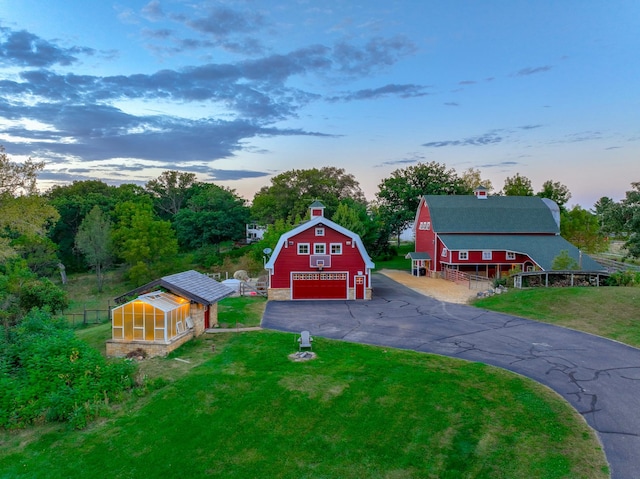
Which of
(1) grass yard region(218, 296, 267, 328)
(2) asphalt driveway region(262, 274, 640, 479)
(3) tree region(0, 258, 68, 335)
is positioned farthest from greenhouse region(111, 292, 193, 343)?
(3) tree region(0, 258, 68, 335)

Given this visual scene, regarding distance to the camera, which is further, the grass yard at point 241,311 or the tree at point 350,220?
the tree at point 350,220

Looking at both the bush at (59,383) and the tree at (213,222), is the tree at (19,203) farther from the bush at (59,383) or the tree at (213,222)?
the tree at (213,222)

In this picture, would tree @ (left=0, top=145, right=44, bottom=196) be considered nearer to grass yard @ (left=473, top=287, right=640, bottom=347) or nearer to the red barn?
the red barn

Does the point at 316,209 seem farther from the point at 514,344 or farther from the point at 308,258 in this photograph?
the point at 514,344

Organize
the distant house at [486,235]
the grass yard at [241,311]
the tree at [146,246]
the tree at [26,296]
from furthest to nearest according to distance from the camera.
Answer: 1. the tree at [146,246]
2. the distant house at [486,235]
3. the tree at [26,296]
4. the grass yard at [241,311]

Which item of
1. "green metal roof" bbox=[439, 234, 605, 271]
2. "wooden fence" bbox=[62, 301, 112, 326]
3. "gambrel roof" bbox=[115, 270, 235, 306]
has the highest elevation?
"green metal roof" bbox=[439, 234, 605, 271]

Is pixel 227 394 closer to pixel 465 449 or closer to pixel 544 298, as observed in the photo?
pixel 465 449

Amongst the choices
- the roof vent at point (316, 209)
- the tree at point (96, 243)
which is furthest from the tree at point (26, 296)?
the tree at point (96, 243)
